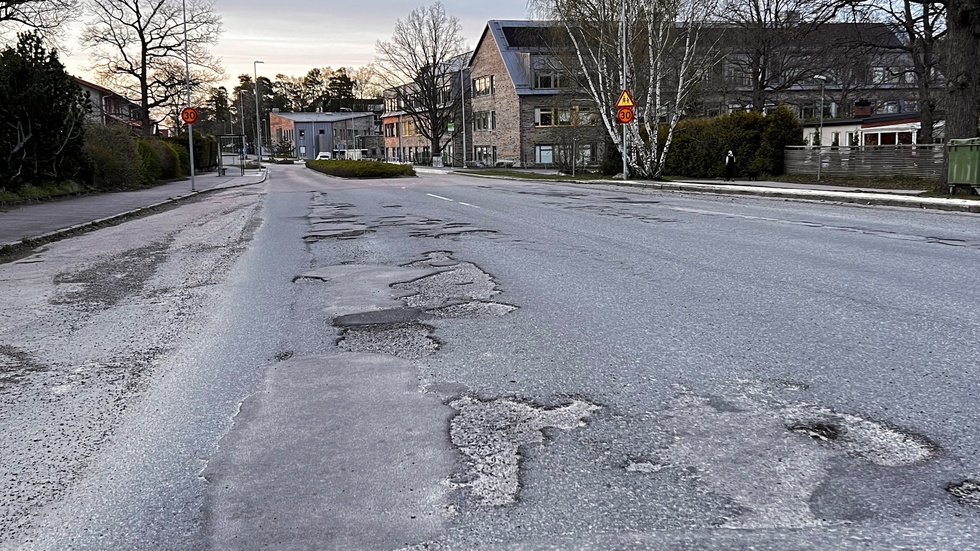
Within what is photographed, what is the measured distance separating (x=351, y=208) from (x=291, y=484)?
18384mm

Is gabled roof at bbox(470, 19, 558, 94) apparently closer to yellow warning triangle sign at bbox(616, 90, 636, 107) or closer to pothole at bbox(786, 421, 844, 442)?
yellow warning triangle sign at bbox(616, 90, 636, 107)

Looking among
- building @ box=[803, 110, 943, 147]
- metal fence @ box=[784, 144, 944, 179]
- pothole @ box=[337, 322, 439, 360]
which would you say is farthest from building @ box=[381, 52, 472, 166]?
pothole @ box=[337, 322, 439, 360]

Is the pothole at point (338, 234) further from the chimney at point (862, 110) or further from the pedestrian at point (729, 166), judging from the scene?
the chimney at point (862, 110)

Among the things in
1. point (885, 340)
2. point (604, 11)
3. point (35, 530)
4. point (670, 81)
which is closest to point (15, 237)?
point (35, 530)

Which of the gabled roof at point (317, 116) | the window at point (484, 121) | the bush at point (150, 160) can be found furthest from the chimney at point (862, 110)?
the gabled roof at point (317, 116)

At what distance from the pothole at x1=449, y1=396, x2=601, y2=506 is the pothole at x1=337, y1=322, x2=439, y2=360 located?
1.27m

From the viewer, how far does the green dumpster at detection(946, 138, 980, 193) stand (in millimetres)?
19250

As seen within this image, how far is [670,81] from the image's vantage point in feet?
144

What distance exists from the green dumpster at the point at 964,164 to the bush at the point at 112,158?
27519mm

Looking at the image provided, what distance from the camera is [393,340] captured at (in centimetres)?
638

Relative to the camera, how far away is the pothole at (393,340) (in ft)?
19.8

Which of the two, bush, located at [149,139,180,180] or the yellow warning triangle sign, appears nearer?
the yellow warning triangle sign

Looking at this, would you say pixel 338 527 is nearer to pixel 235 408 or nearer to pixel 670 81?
pixel 235 408

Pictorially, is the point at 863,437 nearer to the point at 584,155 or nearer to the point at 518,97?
the point at 584,155
